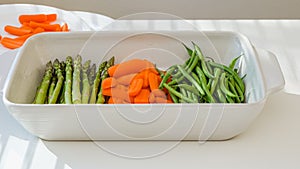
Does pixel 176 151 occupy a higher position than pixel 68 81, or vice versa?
pixel 68 81

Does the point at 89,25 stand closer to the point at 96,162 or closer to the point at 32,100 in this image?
the point at 32,100

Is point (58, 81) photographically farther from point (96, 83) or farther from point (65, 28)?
point (65, 28)

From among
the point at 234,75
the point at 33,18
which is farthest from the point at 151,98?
the point at 33,18

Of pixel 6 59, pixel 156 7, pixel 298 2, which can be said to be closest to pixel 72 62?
pixel 6 59

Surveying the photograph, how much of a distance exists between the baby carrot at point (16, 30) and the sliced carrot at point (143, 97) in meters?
0.61

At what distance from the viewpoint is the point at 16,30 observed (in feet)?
5.42

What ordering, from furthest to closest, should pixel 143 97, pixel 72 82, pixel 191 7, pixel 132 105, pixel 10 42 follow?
pixel 191 7, pixel 10 42, pixel 72 82, pixel 143 97, pixel 132 105

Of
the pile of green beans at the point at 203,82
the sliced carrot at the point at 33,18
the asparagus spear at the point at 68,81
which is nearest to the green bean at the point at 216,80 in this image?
the pile of green beans at the point at 203,82

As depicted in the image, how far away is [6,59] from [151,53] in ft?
1.24

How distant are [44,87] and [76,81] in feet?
0.26

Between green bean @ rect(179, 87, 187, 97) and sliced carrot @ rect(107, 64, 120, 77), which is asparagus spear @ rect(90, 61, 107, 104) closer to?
sliced carrot @ rect(107, 64, 120, 77)

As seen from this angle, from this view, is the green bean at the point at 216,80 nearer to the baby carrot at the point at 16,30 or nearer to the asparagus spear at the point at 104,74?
the asparagus spear at the point at 104,74

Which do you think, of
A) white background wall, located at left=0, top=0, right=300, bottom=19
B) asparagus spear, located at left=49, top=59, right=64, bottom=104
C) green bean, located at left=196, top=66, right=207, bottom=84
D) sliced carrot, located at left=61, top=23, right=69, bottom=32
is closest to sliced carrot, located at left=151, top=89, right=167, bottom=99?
green bean, located at left=196, top=66, right=207, bottom=84

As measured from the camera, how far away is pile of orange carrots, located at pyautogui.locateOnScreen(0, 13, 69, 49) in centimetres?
161
